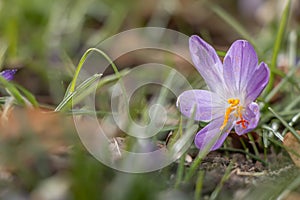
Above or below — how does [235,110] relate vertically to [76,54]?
above

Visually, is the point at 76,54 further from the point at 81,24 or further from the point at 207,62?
the point at 207,62

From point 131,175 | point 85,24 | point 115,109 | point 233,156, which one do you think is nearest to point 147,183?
point 131,175

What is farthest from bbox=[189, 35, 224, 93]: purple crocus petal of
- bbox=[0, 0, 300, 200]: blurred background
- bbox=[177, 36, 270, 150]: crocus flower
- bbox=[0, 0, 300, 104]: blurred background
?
bbox=[0, 0, 300, 104]: blurred background

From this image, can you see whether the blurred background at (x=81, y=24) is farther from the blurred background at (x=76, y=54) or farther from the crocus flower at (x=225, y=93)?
the crocus flower at (x=225, y=93)

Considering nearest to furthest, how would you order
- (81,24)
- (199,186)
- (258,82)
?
A: (199,186) → (258,82) → (81,24)

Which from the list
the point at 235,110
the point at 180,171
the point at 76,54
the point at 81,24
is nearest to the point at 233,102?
the point at 235,110

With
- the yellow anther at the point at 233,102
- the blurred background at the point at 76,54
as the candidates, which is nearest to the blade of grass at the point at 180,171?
the blurred background at the point at 76,54

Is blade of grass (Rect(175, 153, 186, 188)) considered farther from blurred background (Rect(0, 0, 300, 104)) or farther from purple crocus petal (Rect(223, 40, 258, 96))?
blurred background (Rect(0, 0, 300, 104))

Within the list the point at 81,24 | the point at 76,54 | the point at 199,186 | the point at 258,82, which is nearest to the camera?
the point at 199,186

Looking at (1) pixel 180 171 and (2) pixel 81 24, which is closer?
(1) pixel 180 171
